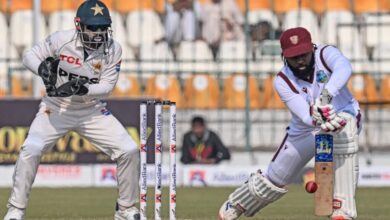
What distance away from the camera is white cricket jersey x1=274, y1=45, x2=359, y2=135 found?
8.20m

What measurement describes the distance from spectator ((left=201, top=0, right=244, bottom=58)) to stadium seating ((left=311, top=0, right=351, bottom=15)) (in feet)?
4.20

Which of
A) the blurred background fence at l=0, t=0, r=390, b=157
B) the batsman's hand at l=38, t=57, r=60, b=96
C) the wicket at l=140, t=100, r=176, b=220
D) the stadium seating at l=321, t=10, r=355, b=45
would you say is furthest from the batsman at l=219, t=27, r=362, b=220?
the stadium seating at l=321, t=10, r=355, b=45

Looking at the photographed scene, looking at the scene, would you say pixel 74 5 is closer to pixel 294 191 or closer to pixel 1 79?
pixel 1 79

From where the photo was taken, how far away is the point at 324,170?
320 inches

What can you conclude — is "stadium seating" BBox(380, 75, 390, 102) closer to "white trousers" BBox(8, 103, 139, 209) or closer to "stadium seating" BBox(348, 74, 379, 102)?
"stadium seating" BBox(348, 74, 379, 102)

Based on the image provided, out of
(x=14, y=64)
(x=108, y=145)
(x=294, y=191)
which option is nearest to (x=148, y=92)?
(x=14, y=64)

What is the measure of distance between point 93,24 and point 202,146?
6.98 meters

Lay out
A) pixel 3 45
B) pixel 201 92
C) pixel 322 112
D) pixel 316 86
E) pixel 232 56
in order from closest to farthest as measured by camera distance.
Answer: pixel 322 112 → pixel 316 86 → pixel 201 92 → pixel 232 56 → pixel 3 45

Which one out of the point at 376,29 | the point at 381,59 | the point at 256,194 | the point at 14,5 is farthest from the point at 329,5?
the point at 256,194

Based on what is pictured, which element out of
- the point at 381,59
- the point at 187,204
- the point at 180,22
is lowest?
the point at 187,204

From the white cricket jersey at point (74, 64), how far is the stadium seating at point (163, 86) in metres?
7.53

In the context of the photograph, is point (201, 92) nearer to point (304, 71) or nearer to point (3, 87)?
point (3, 87)

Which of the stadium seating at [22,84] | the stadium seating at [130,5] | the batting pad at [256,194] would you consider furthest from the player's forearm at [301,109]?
the stadium seating at [130,5]

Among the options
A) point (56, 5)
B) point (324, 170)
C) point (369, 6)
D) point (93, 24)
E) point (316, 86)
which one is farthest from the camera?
point (369, 6)
